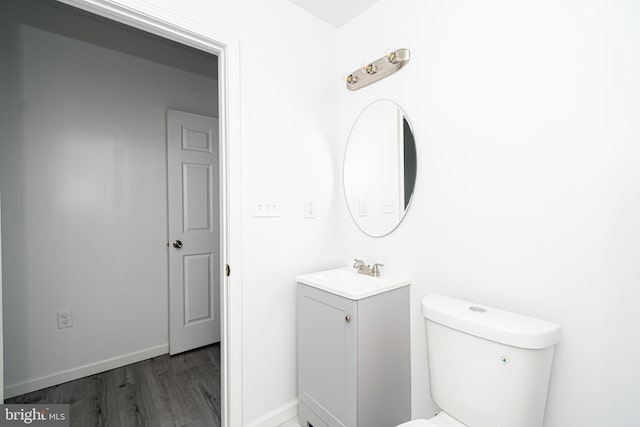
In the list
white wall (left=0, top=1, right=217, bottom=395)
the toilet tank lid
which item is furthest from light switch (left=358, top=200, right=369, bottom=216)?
white wall (left=0, top=1, right=217, bottom=395)

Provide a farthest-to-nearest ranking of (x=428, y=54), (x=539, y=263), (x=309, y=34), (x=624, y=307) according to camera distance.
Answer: (x=309, y=34) → (x=428, y=54) → (x=539, y=263) → (x=624, y=307)

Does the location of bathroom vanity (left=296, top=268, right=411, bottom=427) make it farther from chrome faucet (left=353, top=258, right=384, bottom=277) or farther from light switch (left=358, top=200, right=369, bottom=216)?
light switch (left=358, top=200, right=369, bottom=216)

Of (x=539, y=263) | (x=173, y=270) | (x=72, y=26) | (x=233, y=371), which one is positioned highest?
(x=72, y=26)

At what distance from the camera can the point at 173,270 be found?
2.32 m

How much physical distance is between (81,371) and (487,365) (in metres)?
2.59

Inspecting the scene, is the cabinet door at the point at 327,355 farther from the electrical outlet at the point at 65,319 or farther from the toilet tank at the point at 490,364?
the electrical outlet at the point at 65,319

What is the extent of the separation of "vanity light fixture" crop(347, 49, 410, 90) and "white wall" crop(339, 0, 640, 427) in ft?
0.23

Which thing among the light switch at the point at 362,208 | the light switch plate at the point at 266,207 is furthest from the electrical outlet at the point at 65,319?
the light switch at the point at 362,208

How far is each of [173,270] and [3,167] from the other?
1.23 meters

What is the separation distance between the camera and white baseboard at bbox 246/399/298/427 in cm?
146

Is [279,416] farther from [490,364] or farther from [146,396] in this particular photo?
[490,364]

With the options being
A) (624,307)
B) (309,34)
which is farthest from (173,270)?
(624,307)

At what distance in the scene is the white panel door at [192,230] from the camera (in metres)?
2.32

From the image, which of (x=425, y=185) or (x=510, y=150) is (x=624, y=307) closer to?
(x=510, y=150)
